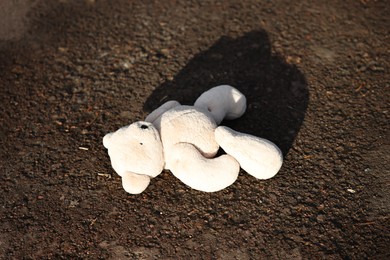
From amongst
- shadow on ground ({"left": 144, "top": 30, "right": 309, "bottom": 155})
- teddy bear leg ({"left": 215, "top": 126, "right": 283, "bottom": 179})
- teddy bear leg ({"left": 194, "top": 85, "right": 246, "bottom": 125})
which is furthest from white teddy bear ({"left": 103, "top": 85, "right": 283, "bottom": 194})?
shadow on ground ({"left": 144, "top": 30, "right": 309, "bottom": 155})

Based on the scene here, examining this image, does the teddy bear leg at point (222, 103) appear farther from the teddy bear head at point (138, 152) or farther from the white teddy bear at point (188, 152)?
the teddy bear head at point (138, 152)

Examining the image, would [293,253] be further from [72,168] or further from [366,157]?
[72,168]

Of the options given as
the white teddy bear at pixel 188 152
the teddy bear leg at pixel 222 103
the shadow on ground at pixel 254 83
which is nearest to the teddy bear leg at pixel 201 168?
the white teddy bear at pixel 188 152

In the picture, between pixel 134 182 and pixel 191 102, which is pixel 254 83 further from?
pixel 134 182

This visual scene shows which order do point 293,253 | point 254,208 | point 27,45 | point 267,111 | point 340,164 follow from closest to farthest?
point 293,253 → point 254,208 → point 340,164 → point 267,111 → point 27,45

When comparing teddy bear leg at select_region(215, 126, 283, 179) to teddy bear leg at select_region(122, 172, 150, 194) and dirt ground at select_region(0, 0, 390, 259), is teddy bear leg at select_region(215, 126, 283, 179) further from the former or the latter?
teddy bear leg at select_region(122, 172, 150, 194)

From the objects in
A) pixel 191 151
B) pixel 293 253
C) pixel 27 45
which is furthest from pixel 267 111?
pixel 27 45

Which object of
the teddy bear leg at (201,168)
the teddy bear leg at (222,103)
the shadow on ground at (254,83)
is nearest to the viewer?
the teddy bear leg at (201,168)
